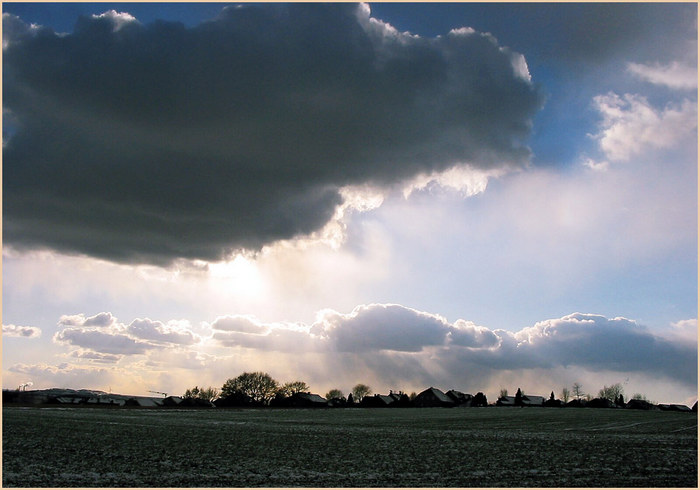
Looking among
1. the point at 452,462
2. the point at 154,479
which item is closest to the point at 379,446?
the point at 452,462

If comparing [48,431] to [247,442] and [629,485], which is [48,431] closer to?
[247,442]

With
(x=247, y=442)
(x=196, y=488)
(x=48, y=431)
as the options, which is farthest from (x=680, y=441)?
(x=48, y=431)

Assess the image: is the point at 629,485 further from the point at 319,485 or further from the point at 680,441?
the point at 680,441

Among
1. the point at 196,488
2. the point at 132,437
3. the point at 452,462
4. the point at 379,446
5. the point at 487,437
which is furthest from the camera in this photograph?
the point at 487,437

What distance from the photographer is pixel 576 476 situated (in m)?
27.3

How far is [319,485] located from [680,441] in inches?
1353

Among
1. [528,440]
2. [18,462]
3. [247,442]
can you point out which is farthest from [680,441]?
[18,462]

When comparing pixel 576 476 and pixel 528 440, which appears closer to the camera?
pixel 576 476

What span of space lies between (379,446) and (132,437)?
18116 millimetres

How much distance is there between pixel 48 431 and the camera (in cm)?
4525

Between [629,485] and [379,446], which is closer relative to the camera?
[629,485]

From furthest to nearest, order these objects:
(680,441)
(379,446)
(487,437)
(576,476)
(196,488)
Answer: (487,437) < (680,441) < (379,446) < (576,476) < (196,488)

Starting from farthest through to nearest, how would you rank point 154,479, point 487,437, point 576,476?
point 487,437, point 576,476, point 154,479

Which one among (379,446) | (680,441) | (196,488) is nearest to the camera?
(196,488)
